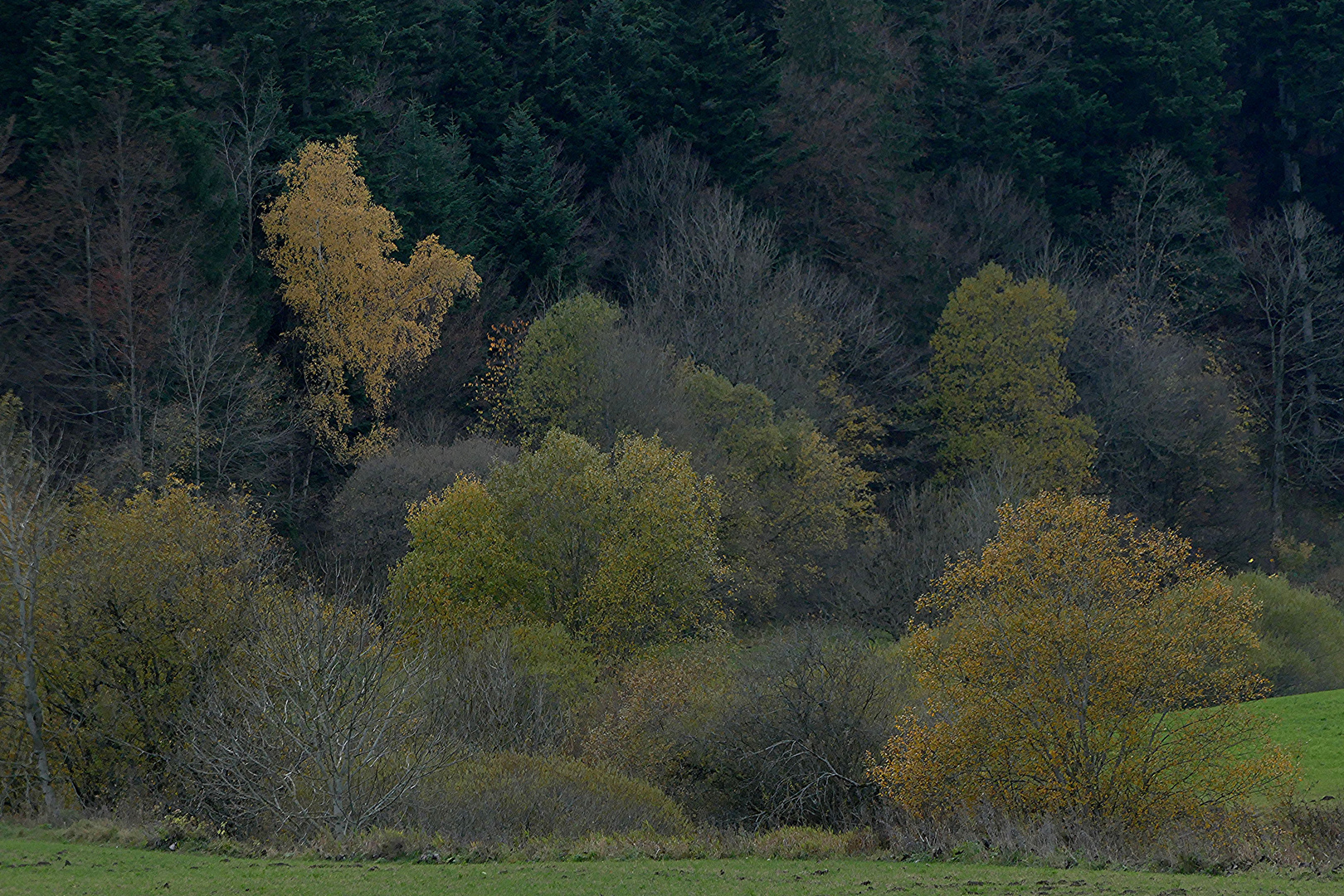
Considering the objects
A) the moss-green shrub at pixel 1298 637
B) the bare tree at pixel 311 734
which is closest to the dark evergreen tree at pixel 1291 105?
the moss-green shrub at pixel 1298 637

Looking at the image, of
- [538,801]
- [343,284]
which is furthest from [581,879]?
[343,284]

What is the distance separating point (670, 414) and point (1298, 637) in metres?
21.3

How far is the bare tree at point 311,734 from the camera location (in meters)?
24.9

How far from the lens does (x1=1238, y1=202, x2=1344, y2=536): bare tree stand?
6975 centimetres

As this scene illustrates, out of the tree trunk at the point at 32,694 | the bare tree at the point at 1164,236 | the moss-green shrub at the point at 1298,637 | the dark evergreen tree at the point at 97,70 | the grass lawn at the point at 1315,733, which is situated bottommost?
the moss-green shrub at the point at 1298,637

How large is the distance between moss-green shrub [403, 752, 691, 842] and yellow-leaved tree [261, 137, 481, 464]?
2578cm

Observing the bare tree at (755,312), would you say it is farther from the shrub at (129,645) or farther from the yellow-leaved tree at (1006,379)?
the shrub at (129,645)

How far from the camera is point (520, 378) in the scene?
52906 millimetres

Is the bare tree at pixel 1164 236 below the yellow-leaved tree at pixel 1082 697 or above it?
above

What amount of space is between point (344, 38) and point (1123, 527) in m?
39.2

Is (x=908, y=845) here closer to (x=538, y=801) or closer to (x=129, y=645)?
(x=538, y=801)

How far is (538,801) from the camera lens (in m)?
27.5

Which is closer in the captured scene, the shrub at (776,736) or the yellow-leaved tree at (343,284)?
the shrub at (776,736)

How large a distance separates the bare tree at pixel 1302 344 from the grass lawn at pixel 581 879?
179 ft
